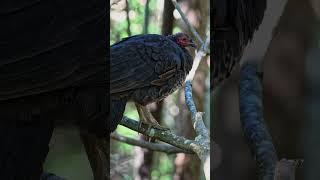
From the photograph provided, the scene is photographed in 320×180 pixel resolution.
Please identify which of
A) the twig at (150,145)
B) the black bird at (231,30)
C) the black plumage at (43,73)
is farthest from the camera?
the twig at (150,145)

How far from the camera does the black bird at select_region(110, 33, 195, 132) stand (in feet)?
3.18

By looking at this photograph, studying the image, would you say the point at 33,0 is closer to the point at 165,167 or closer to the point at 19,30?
the point at 19,30

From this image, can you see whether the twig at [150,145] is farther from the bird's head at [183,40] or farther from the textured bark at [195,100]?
the bird's head at [183,40]

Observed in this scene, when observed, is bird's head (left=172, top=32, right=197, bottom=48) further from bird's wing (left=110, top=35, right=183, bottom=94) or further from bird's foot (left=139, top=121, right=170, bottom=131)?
bird's foot (left=139, top=121, right=170, bottom=131)

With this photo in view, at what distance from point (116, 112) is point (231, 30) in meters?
0.31

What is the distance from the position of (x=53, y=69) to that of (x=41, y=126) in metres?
0.12

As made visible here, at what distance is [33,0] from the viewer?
864 millimetres

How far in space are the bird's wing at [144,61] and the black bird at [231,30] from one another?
3.6 inches

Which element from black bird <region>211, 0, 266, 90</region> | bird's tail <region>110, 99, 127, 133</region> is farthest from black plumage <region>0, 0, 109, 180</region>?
black bird <region>211, 0, 266, 90</region>

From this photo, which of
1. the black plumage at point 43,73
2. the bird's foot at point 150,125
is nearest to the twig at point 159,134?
the bird's foot at point 150,125

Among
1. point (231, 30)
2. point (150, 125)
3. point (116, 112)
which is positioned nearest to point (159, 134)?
point (150, 125)

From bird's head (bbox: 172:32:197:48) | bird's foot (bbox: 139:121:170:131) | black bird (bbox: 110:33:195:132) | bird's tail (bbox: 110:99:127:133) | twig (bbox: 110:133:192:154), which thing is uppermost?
bird's head (bbox: 172:32:197:48)

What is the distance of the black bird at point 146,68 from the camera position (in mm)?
969

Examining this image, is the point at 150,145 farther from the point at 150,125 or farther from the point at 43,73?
the point at 43,73
